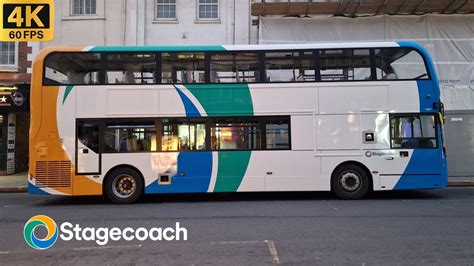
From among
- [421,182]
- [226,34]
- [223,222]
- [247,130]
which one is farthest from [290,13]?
[223,222]

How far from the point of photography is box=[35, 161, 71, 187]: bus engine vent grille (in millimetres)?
10680

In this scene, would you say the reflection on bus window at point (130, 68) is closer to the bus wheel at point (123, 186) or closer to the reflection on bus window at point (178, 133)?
the reflection on bus window at point (178, 133)

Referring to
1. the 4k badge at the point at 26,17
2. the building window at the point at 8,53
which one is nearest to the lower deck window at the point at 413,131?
the 4k badge at the point at 26,17

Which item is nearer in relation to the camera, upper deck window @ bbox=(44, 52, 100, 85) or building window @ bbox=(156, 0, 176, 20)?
upper deck window @ bbox=(44, 52, 100, 85)

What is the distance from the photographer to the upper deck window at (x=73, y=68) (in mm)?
10875

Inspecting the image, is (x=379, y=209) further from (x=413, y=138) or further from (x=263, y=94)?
(x=263, y=94)

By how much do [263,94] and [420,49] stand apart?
427 centimetres

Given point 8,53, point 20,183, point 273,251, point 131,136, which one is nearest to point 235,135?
point 131,136

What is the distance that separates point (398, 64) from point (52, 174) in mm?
9264

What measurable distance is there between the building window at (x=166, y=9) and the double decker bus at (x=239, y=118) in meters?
8.21

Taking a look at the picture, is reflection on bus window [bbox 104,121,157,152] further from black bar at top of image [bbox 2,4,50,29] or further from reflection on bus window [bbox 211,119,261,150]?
black bar at top of image [bbox 2,4,50,29]

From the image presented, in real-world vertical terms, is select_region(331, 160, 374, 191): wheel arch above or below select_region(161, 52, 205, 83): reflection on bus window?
below

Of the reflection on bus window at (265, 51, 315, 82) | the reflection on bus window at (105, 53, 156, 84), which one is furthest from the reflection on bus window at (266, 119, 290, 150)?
the reflection on bus window at (105, 53, 156, 84)

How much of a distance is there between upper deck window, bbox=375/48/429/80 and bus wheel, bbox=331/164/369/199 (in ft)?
8.36
